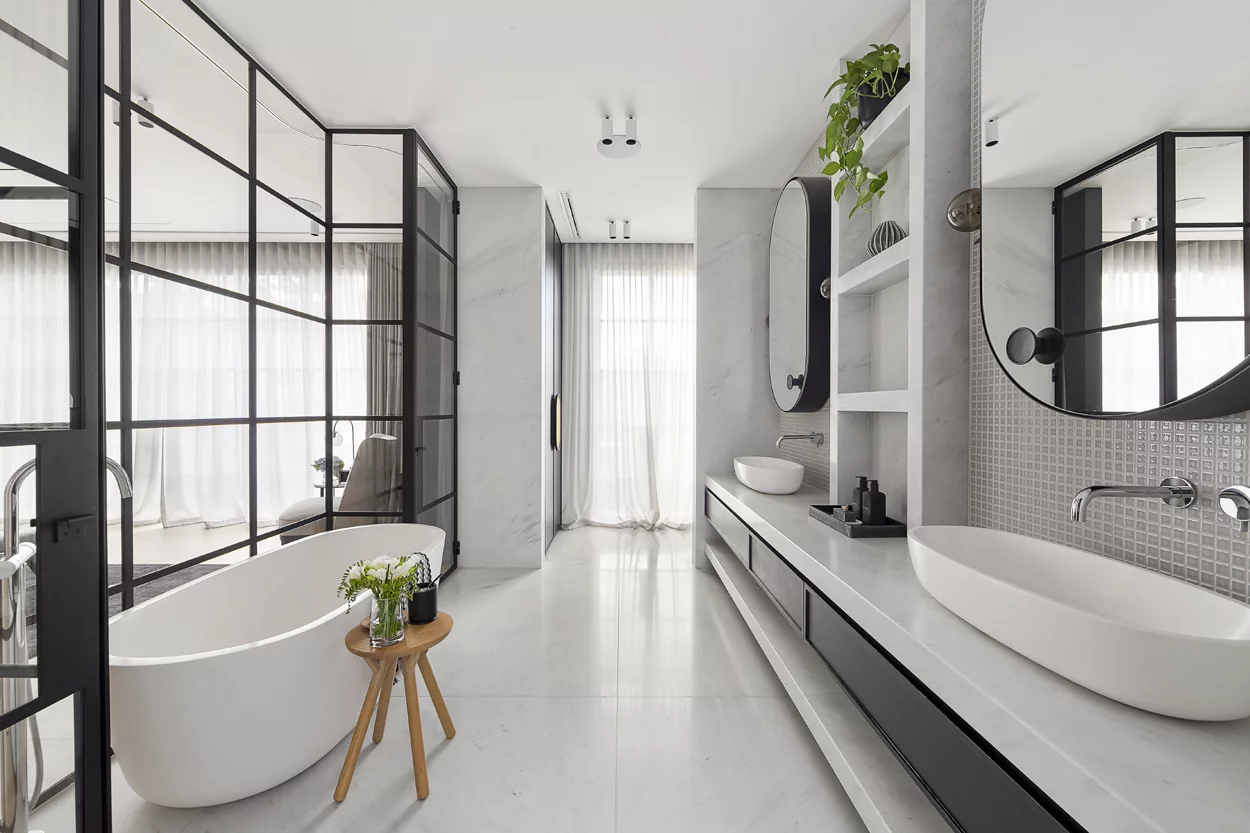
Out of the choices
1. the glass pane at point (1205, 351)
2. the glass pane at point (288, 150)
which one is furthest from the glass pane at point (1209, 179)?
the glass pane at point (288, 150)

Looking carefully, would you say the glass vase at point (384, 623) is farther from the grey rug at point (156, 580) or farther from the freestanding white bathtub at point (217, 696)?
the grey rug at point (156, 580)

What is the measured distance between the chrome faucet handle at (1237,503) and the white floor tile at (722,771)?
43.5 inches

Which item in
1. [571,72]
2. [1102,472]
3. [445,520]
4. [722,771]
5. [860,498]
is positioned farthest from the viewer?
[445,520]

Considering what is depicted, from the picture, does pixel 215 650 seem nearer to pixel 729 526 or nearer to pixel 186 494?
pixel 186 494

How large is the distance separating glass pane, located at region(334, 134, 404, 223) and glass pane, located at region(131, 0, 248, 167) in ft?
2.04

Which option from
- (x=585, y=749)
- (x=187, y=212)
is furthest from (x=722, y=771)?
(x=187, y=212)

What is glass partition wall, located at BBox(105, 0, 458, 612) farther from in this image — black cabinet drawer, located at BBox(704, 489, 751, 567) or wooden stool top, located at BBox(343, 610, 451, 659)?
black cabinet drawer, located at BBox(704, 489, 751, 567)

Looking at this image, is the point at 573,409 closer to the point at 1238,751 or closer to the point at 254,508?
the point at 254,508

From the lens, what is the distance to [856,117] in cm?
202

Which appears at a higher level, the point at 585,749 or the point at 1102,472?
the point at 1102,472

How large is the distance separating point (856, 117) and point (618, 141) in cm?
118

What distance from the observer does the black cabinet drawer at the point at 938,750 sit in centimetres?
70

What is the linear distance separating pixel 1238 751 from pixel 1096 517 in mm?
627

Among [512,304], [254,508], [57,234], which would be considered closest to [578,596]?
[254,508]
